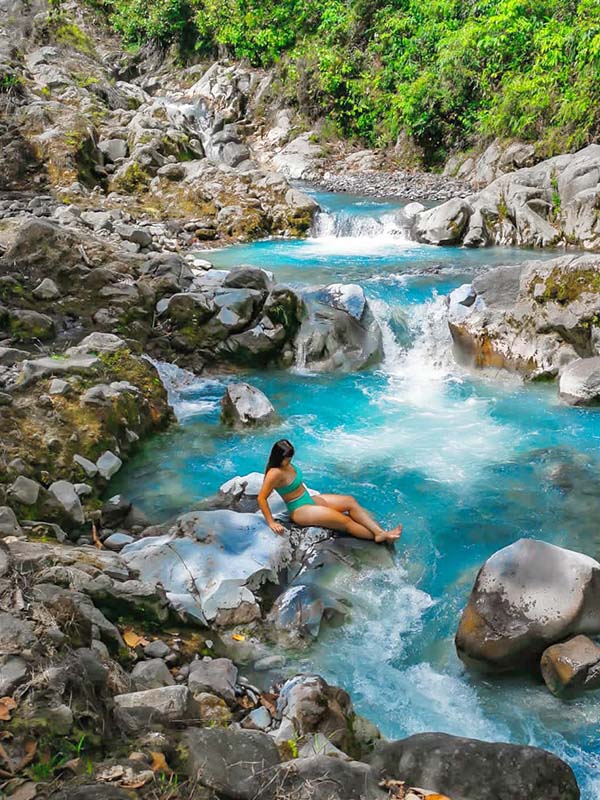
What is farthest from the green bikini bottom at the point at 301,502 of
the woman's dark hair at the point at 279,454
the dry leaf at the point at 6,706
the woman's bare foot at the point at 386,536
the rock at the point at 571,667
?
the dry leaf at the point at 6,706

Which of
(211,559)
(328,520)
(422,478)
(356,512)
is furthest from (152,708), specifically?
(422,478)

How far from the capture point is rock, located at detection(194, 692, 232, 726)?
352 cm

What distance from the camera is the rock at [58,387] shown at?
711 cm

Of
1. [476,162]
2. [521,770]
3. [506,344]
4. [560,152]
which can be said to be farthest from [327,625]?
[476,162]

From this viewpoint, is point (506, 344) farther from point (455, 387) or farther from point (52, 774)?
point (52, 774)

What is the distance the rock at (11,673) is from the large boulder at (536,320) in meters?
7.51

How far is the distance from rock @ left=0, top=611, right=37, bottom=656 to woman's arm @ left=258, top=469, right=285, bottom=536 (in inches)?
A: 101

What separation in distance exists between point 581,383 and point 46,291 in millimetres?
7223

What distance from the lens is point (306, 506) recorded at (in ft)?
18.8

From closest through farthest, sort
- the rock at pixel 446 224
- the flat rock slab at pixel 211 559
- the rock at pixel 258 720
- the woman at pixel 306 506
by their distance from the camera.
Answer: the rock at pixel 258 720, the flat rock slab at pixel 211 559, the woman at pixel 306 506, the rock at pixel 446 224

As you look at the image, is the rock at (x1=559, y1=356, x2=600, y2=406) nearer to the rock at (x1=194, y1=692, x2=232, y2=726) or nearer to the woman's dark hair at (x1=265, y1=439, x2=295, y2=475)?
the woman's dark hair at (x1=265, y1=439, x2=295, y2=475)

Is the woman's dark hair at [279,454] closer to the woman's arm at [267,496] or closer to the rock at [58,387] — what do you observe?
the woman's arm at [267,496]

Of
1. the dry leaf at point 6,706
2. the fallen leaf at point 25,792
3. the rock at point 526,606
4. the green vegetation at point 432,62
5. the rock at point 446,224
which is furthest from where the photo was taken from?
the green vegetation at point 432,62

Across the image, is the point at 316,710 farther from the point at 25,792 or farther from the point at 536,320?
the point at 536,320
